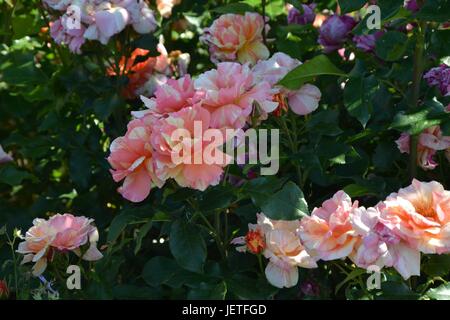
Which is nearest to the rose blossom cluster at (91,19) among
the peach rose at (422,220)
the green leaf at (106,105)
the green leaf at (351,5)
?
the green leaf at (106,105)

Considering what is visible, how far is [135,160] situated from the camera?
1872 mm

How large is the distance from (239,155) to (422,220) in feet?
1.23

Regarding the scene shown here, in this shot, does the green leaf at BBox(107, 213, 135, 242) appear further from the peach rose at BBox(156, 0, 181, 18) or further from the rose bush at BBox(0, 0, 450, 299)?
the peach rose at BBox(156, 0, 181, 18)

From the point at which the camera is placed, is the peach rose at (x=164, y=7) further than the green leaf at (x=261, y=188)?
Yes

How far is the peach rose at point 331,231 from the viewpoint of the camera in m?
1.80

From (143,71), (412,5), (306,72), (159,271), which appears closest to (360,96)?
(306,72)

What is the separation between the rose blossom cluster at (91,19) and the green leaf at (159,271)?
0.69 m

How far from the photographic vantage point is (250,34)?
2508 millimetres

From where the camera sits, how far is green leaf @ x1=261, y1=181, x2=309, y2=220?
74.2 inches

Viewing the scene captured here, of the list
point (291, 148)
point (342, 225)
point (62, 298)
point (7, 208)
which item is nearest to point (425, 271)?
point (342, 225)

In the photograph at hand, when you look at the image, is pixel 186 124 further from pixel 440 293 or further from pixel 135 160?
pixel 440 293

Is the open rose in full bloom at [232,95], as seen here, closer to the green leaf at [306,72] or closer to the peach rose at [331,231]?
the green leaf at [306,72]

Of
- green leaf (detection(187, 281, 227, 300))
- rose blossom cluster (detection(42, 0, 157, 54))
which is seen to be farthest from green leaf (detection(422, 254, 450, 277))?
rose blossom cluster (detection(42, 0, 157, 54))

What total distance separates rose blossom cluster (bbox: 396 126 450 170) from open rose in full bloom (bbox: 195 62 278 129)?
40cm
